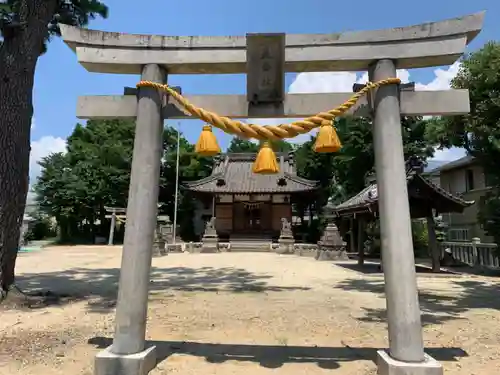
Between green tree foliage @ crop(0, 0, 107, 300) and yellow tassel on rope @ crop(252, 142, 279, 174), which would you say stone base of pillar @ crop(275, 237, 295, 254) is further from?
yellow tassel on rope @ crop(252, 142, 279, 174)

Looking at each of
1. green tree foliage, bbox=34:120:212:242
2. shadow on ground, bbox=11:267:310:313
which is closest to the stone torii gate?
shadow on ground, bbox=11:267:310:313

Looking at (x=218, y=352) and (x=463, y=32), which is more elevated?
(x=463, y=32)

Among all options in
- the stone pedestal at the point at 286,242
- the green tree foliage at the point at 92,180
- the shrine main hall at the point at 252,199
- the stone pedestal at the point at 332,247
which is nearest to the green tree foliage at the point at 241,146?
the green tree foliage at the point at 92,180

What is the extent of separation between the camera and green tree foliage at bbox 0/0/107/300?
7672 mm

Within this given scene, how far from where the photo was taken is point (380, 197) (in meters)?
4.19

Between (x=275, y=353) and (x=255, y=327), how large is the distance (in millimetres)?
1374

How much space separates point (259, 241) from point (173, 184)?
43.5 feet

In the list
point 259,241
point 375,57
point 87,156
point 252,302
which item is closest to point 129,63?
point 375,57

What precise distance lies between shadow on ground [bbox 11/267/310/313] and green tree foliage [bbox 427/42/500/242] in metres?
8.92

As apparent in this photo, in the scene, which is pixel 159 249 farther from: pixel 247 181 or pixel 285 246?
pixel 247 181

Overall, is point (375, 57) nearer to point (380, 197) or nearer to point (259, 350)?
point (380, 197)

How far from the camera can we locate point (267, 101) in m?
4.46

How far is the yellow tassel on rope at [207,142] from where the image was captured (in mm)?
4508

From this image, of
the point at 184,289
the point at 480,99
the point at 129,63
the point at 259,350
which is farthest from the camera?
the point at 480,99
